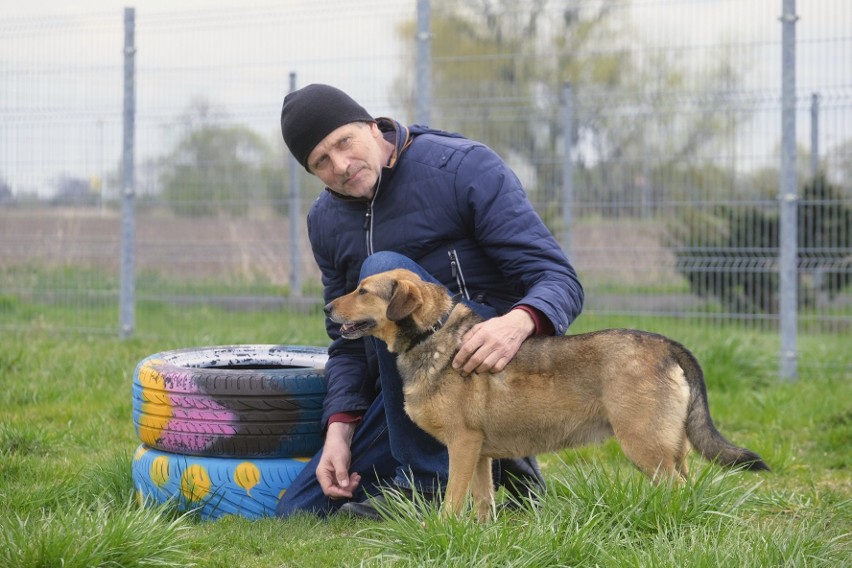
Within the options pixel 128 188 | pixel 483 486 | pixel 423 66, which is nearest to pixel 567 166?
pixel 423 66

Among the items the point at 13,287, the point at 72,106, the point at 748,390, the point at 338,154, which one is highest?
the point at 72,106

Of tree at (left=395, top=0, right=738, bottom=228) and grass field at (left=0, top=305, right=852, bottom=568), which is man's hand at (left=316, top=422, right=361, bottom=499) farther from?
tree at (left=395, top=0, right=738, bottom=228)

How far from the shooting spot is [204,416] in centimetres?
461

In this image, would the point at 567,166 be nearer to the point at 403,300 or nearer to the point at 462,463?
the point at 403,300

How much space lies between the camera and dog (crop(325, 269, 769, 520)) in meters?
4.01

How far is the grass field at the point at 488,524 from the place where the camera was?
138 inches

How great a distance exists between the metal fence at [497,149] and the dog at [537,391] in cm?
487

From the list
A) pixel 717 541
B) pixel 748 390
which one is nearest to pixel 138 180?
pixel 748 390

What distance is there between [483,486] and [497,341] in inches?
30.0

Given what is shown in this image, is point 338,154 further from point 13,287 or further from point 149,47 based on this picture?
point 13,287

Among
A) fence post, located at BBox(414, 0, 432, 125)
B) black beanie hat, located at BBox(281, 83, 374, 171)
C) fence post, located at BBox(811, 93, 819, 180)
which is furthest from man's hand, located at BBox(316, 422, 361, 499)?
fence post, located at BBox(811, 93, 819, 180)

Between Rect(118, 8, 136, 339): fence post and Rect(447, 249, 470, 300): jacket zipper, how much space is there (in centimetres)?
648

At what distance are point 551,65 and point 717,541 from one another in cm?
786

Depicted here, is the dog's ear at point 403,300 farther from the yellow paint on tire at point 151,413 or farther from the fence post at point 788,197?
the fence post at point 788,197
